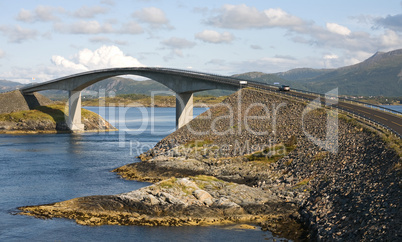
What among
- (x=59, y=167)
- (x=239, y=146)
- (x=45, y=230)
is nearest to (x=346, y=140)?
(x=239, y=146)

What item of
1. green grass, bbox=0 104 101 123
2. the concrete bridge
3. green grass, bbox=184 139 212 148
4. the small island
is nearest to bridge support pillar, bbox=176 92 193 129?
the concrete bridge

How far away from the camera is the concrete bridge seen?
8675 cm

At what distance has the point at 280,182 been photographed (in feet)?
155

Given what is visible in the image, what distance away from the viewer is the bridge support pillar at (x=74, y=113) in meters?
124

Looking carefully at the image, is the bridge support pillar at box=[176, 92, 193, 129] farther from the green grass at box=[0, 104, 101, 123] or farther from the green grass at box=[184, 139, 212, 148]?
the green grass at box=[0, 104, 101, 123]

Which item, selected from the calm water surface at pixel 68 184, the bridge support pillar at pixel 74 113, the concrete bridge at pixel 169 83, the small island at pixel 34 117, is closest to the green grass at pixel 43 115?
the small island at pixel 34 117

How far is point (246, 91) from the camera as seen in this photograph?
80.2 m

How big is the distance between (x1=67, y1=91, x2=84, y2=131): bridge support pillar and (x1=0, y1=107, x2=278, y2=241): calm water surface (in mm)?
18649

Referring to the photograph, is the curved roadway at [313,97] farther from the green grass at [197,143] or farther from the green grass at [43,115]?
the green grass at [43,115]

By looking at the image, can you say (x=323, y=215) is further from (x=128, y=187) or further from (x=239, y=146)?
(x=239, y=146)

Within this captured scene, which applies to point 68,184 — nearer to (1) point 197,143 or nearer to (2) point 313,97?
(1) point 197,143

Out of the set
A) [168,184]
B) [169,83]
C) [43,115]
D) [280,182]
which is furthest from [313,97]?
[43,115]

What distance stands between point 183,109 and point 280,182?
4721 centimetres

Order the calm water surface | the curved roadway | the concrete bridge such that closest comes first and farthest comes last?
the calm water surface, the curved roadway, the concrete bridge
